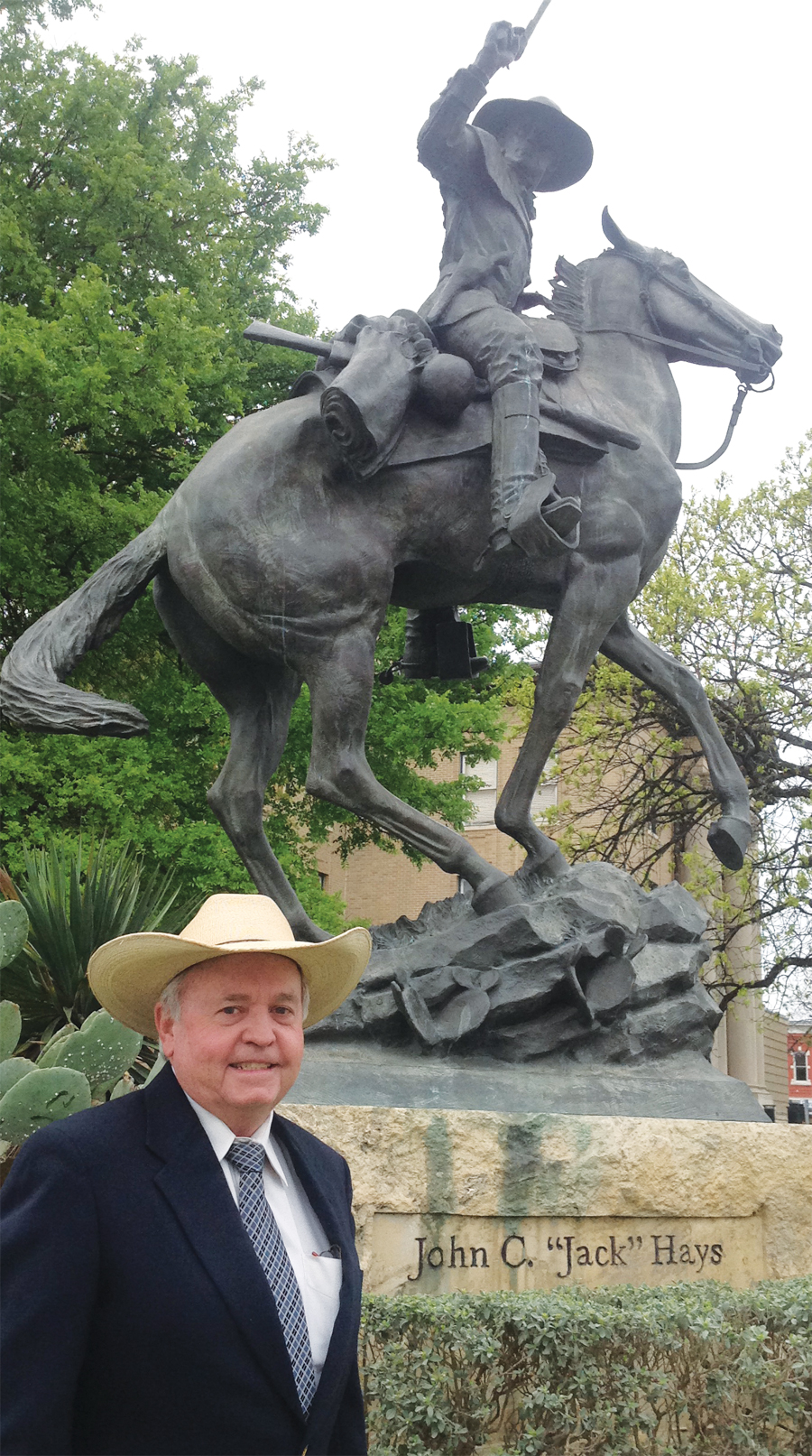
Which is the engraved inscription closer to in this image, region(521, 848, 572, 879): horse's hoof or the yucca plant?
region(521, 848, 572, 879): horse's hoof

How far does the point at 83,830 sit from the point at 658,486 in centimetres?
914

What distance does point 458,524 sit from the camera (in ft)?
18.3

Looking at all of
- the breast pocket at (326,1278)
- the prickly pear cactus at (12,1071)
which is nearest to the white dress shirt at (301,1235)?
the breast pocket at (326,1278)

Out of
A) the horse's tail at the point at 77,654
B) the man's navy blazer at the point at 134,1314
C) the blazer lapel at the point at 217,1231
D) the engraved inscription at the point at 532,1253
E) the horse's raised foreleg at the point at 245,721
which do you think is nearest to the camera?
the man's navy blazer at the point at 134,1314

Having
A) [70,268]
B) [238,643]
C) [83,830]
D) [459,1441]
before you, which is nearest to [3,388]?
[70,268]

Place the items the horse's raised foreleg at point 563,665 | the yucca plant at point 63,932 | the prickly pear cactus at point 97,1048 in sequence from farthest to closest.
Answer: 1. the yucca plant at point 63,932
2. the horse's raised foreleg at point 563,665
3. the prickly pear cactus at point 97,1048

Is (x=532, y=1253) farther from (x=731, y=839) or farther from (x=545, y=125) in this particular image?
(x=545, y=125)

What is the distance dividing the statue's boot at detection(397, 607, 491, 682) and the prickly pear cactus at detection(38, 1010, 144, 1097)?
277 centimetres

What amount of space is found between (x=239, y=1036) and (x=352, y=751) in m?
3.21

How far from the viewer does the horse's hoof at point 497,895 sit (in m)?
5.45

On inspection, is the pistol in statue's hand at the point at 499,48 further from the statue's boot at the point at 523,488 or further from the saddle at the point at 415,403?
the statue's boot at the point at 523,488

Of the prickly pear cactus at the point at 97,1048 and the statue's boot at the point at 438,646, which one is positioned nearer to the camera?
the prickly pear cactus at the point at 97,1048

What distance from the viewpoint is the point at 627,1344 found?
358cm

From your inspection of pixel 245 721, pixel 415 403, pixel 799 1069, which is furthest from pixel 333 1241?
pixel 799 1069
